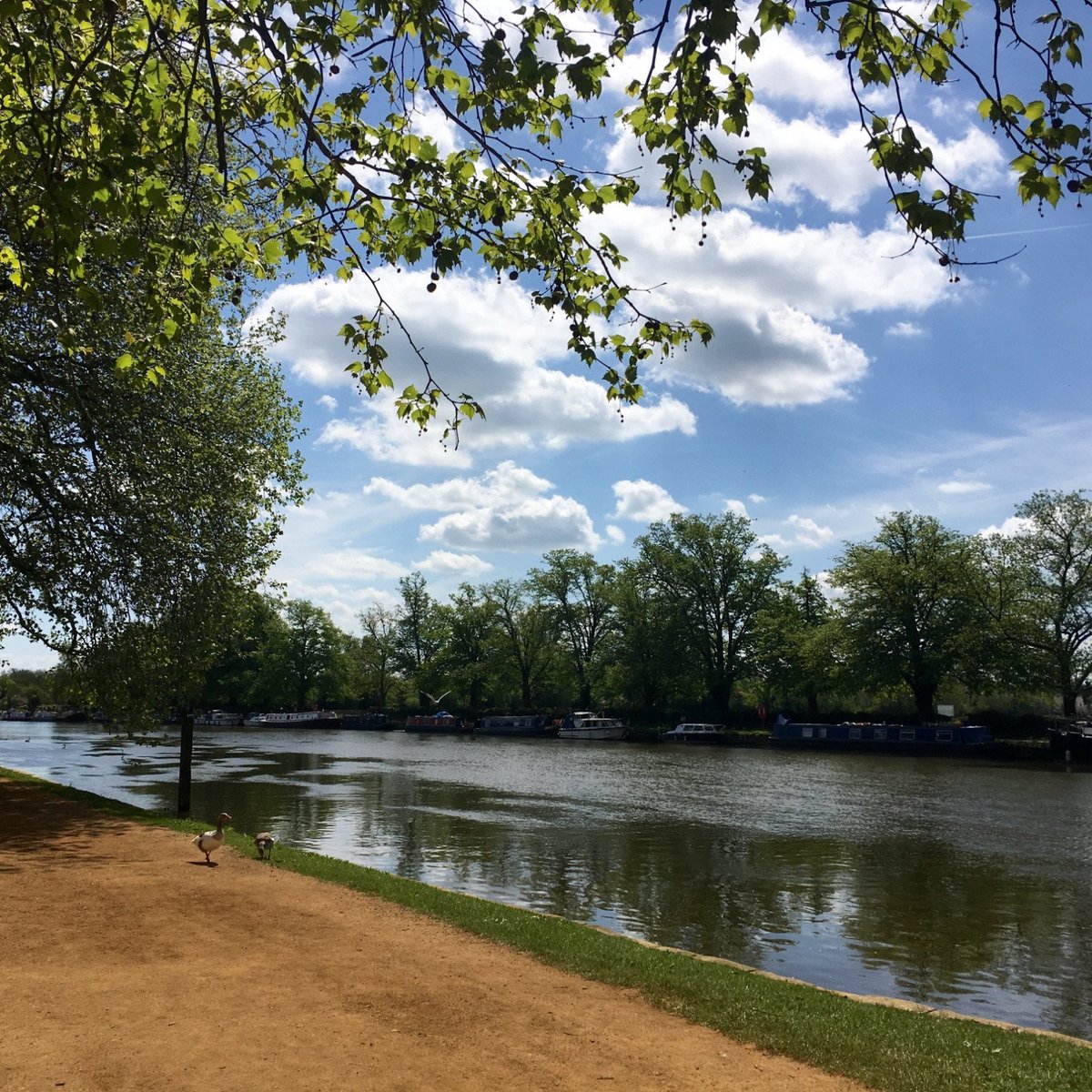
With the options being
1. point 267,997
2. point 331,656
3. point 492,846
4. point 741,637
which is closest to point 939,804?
point 492,846

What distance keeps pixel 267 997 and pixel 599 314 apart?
6.70m

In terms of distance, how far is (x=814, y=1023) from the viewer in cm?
826

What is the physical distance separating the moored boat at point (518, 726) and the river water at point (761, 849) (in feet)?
132

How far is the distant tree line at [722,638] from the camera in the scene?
205 feet

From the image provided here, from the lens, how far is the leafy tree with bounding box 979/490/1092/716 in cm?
6128

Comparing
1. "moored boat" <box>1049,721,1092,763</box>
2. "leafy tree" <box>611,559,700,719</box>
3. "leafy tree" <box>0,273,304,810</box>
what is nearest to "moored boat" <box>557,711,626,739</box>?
"leafy tree" <box>611,559,700,719</box>

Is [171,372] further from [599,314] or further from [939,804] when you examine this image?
[939,804]

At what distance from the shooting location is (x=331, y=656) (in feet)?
369

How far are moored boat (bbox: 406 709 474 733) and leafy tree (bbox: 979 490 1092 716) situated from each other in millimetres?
55456

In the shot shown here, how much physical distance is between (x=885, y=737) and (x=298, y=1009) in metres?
61.4

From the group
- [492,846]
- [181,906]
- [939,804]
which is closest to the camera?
[181,906]

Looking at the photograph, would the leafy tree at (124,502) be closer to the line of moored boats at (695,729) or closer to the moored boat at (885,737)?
the line of moored boats at (695,729)

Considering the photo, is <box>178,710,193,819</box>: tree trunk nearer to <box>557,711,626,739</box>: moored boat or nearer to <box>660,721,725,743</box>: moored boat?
<box>660,721,725,743</box>: moored boat

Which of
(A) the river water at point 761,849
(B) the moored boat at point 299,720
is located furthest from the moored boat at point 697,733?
(B) the moored boat at point 299,720
